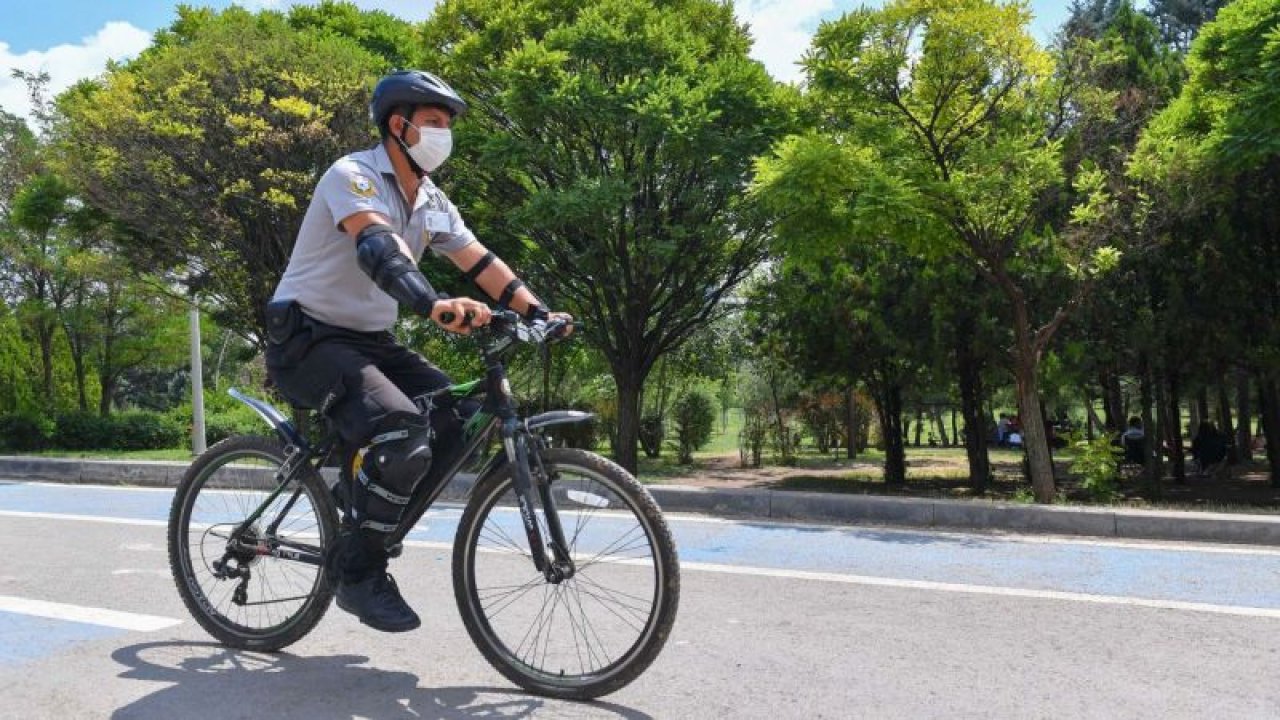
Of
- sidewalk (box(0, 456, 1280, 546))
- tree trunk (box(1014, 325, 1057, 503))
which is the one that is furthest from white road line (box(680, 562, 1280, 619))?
tree trunk (box(1014, 325, 1057, 503))

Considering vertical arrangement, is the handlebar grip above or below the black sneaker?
above

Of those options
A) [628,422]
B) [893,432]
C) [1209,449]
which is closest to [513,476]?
[628,422]

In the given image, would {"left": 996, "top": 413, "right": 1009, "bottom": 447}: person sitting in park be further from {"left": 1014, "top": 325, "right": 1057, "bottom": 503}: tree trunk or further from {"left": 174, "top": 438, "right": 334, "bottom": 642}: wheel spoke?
{"left": 174, "top": 438, "right": 334, "bottom": 642}: wheel spoke

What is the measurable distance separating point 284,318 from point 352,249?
35 cm

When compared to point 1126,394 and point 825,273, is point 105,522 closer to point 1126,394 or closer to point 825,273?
point 825,273

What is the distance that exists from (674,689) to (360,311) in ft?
5.72

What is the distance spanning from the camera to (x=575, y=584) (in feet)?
11.6

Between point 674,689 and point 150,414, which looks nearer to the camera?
point 674,689

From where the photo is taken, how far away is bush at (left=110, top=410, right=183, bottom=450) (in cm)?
2206

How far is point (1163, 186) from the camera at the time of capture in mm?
11867

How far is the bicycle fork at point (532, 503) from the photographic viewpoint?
3.41 metres

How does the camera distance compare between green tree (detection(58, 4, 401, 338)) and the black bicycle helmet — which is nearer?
the black bicycle helmet

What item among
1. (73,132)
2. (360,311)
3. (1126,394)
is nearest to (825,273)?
(73,132)

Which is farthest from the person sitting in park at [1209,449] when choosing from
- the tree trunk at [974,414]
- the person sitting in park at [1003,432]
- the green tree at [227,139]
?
the green tree at [227,139]
